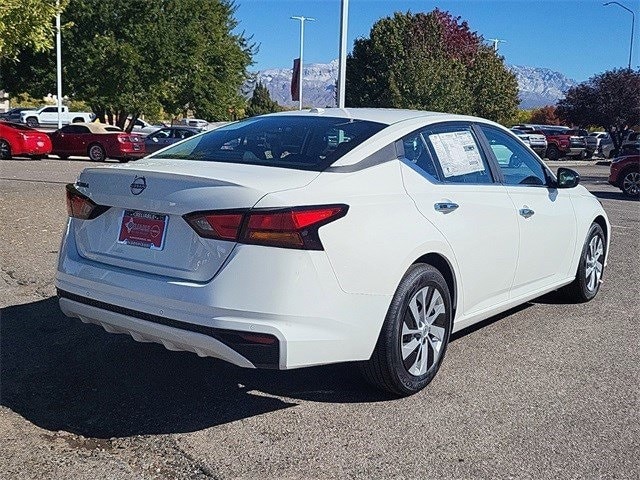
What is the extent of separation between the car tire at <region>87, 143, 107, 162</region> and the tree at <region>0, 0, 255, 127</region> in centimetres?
855

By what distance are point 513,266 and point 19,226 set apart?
7.07 meters

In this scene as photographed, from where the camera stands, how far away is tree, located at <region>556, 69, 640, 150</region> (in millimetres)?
38938

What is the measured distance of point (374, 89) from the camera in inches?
1762

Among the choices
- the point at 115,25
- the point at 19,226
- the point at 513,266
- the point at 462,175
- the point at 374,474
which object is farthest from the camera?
the point at 115,25

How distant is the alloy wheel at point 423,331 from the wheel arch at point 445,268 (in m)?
0.16

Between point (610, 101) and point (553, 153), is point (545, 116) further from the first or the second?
point (553, 153)

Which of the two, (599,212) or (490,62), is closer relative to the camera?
(599,212)

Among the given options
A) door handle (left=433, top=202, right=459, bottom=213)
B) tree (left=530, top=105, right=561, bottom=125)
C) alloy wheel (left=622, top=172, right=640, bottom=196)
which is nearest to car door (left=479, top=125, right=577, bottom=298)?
door handle (left=433, top=202, right=459, bottom=213)

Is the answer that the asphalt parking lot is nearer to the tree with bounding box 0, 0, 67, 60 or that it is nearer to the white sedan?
the white sedan

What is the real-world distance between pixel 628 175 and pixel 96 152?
1666 centimetres

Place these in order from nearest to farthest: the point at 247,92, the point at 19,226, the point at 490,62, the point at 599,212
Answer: the point at 599,212, the point at 19,226, the point at 247,92, the point at 490,62

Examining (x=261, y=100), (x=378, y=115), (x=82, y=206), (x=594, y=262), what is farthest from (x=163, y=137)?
(x=261, y=100)

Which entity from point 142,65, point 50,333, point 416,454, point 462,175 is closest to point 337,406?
point 416,454

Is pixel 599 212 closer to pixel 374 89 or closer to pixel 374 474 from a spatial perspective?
pixel 374 474
